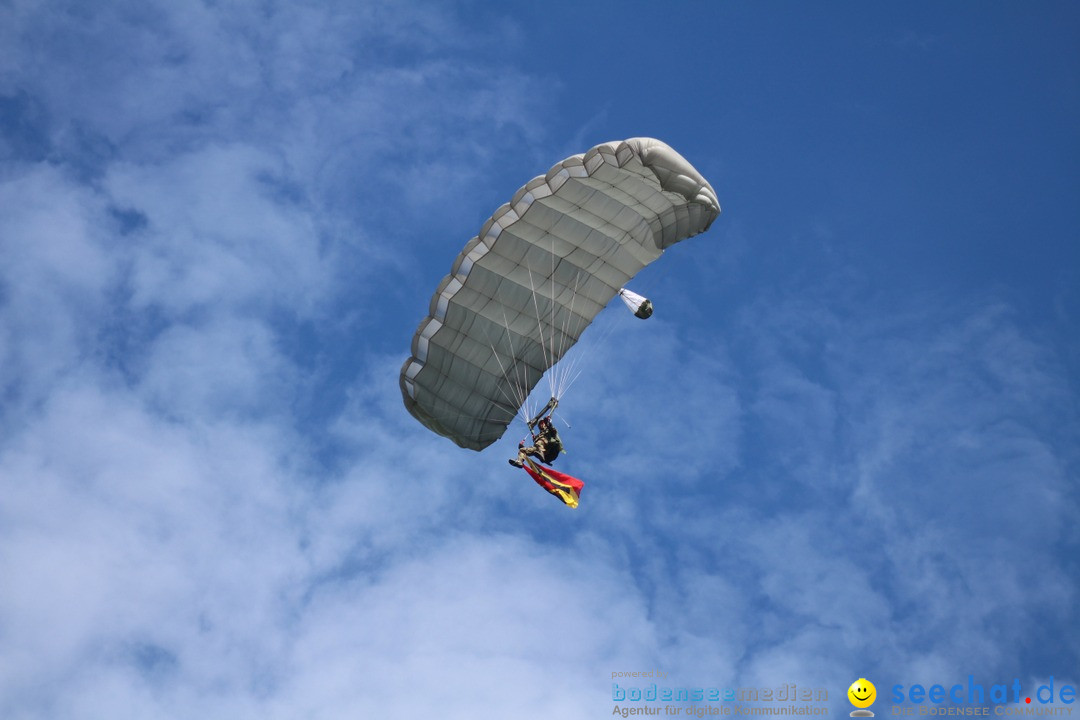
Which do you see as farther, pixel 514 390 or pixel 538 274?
pixel 514 390

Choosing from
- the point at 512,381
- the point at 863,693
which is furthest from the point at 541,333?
the point at 863,693

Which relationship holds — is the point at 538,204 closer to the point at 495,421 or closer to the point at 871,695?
the point at 495,421

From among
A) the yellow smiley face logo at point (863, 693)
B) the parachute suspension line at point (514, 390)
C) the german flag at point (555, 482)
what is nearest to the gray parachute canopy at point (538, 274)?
the parachute suspension line at point (514, 390)

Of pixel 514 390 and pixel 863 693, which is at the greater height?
pixel 514 390

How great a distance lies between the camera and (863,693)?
25.3 metres

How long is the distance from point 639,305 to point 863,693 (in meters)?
9.41

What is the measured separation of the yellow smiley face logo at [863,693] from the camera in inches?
994

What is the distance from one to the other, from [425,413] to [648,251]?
6013 mm

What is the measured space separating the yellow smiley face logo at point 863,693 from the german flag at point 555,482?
704 cm

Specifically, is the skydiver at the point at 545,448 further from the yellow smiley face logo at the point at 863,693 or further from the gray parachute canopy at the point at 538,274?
the yellow smiley face logo at the point at 863,693

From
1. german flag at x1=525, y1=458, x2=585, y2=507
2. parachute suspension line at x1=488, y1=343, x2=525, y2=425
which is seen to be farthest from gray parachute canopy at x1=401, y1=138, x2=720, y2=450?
german flag at x1=525, y1=458, x2=585, y2=507

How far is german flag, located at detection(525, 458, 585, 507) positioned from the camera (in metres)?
24.7

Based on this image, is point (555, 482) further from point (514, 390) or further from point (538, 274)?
point (538, 274)

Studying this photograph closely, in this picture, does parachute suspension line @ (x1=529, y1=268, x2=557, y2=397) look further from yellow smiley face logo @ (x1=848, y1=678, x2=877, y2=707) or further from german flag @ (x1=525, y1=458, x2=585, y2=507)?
yellow smiley face logo @ (x1=848, y1=678, x2=877, y2=707)
